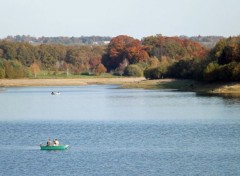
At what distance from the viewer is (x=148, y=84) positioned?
403 feet

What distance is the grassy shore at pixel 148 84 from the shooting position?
91.1 metres

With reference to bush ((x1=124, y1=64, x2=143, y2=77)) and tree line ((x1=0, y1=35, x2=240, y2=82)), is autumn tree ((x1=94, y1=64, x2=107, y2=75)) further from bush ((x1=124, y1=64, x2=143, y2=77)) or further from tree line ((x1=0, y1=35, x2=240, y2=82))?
bush ((x1=124, y1=64, x2=143, y2=77))

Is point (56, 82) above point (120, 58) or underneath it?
underneath

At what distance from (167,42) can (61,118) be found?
13436 cm

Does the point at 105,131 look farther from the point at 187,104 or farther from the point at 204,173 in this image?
the point at 187,104

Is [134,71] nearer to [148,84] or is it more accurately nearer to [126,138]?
[148,84]

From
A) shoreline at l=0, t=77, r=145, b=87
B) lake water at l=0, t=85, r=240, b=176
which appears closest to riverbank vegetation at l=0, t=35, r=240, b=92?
shoreline at l=0, t=77, r=145, b=87

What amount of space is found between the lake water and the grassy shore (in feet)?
50.4

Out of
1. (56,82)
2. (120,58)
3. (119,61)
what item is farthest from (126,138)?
(119,61)

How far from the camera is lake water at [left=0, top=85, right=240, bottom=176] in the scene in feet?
113

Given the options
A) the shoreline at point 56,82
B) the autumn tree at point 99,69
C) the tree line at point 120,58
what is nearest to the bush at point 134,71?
the tree line at point 120,58

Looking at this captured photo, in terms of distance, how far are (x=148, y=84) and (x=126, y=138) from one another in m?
78.0

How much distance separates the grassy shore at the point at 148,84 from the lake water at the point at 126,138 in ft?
50.4

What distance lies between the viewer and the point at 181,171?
3275 centimetres
